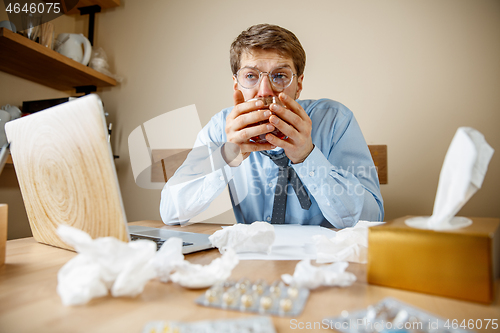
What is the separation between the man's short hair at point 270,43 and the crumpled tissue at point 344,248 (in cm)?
89

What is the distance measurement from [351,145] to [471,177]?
860 mm

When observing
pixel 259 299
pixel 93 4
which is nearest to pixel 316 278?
pixel 259 299

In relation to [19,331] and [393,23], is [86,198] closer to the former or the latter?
[19,331]

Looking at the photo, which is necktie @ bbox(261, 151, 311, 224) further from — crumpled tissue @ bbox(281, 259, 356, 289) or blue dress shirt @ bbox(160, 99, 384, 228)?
crumpled tissue @ bbox(281, 259, 356, 289)

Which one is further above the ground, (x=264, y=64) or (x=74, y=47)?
(x=74, y=47)

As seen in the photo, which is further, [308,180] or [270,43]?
[270,43]

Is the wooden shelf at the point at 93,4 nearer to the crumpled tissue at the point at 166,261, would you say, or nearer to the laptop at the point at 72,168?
the laptop at the point at 72,168

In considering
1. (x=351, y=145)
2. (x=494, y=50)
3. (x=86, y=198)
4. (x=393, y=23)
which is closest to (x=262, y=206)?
(x=351, y=145)

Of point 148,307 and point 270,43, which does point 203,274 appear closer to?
point 148,307

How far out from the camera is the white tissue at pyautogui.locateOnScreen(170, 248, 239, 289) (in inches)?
15.6

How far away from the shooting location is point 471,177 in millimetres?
363

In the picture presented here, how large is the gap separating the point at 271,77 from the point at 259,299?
1.01m

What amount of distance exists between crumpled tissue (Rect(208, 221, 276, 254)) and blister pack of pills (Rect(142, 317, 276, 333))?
298 millimetres

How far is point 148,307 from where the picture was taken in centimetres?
35
